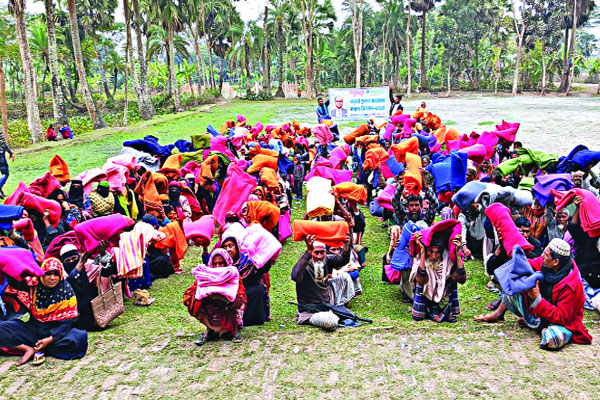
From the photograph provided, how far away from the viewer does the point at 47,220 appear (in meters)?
5.56

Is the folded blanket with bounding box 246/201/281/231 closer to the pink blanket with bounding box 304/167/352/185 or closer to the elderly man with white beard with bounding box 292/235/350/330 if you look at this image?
the elderly man with white beard with bounding box 292/235/350/330

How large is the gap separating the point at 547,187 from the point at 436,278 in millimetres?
1993

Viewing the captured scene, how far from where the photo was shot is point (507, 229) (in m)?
4.58

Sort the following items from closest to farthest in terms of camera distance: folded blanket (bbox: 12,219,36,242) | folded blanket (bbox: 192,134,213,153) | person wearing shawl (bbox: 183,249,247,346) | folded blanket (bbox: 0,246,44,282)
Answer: folded blanket (bbox: 0,246,44,282), person wearing shawl (bbox: 183,249,247,346), folded blanket (bbox: 12,219,36,242), folded blanket (bbox: 192,134,213,153)

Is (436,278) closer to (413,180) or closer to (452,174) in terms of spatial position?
(413,180)

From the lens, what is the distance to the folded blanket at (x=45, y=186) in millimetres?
5996

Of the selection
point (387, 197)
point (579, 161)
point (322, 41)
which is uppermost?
point (322, 41)

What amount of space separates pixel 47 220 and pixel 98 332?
1.62 m

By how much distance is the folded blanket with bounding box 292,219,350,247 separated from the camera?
15.7 feet

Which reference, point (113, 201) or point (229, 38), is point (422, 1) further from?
point (113, 201)

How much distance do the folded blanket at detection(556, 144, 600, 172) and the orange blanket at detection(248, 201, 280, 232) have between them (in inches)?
164

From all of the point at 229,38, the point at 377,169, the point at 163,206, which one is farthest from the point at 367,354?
the point at 229,38

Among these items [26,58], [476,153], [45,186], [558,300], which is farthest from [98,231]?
[26,58]

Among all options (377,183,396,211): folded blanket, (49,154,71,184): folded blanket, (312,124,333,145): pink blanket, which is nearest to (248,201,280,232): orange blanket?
(377,183,396,211): folded blanket
